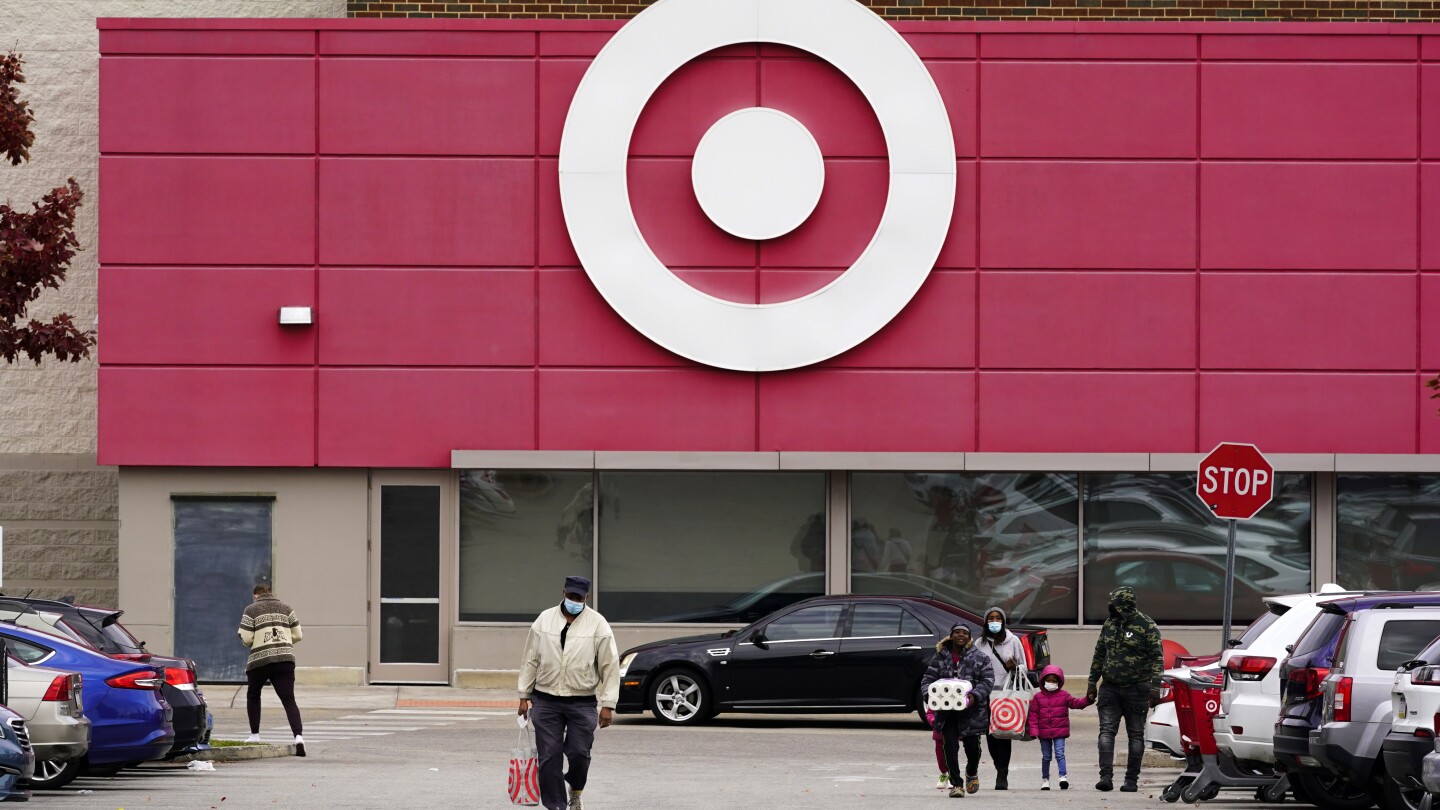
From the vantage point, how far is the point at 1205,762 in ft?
50.6

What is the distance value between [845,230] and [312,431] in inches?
302

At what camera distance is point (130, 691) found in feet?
52.7

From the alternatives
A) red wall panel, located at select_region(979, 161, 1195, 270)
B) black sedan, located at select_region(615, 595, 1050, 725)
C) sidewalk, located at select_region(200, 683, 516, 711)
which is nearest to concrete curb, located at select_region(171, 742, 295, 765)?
black sedan, located at select_region(615, 595, 1050, 725)

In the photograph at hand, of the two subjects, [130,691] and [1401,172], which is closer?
[130,691]

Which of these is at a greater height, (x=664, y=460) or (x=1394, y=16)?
(x=1394, y=16)

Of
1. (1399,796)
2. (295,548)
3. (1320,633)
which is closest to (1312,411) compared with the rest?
(1320,633)

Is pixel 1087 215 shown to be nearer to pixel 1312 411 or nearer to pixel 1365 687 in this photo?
pixel 1312 411

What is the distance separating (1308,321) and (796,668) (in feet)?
30.1

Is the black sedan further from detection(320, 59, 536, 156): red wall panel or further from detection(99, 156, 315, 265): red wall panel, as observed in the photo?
detection(99, 156, 315, 265): red wall panel

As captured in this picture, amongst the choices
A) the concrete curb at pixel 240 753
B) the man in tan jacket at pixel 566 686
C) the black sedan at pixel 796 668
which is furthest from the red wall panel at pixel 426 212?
the man in tan jacket at pixel 566 686

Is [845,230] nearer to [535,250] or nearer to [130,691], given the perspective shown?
[535,250]

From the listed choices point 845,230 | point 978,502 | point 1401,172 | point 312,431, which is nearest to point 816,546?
point 978,502

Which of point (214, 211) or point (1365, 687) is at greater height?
point (214, 211)

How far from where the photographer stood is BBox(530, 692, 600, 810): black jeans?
13.3 m
